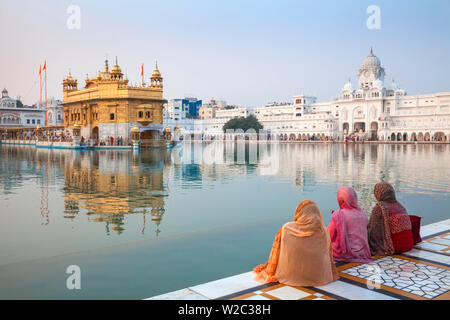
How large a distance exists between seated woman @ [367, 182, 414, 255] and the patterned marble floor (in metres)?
0.21

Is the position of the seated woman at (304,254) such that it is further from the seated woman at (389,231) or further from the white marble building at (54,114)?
the white marble building at (54,114)

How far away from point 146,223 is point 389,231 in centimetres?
366

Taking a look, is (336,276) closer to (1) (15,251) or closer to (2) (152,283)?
(2) (152,283)

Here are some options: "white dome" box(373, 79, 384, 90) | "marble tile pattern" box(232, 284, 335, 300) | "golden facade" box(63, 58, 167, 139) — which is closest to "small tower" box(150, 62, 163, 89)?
"golden facade" box(63, 58, 167, 139)

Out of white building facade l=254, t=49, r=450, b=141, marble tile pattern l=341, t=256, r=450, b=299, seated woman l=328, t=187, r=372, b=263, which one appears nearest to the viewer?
marble tile pattern l=341, t=256, r=450, b=299

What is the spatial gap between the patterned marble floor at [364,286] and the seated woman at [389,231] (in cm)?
21

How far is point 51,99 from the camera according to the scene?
7231 cm

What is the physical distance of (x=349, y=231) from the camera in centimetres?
467

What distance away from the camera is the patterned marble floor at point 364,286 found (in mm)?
3566

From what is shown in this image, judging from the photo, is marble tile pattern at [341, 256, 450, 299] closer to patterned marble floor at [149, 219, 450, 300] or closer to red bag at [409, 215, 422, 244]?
patterned marble floor at [149, 219, 450, 300]

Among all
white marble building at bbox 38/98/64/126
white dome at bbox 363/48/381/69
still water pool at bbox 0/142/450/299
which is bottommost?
still water pool at bbox 0/142/450/299

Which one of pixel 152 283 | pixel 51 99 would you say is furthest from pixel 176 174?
pixel 51 99

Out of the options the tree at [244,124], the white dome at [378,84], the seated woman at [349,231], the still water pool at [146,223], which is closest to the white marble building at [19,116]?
the tree at [244,124]

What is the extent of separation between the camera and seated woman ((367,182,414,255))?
15.9 feet
